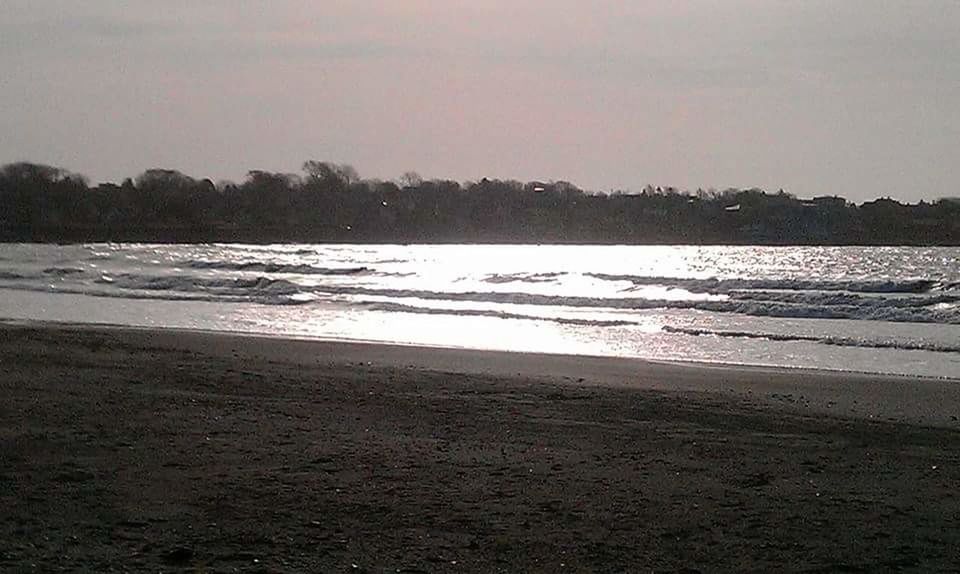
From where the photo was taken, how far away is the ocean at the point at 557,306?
21.8m

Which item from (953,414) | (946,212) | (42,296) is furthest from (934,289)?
(946,212)

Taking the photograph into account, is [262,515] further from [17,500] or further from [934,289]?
[934,289]

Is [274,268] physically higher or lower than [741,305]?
higher

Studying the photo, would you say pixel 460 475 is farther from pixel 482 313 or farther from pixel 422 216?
pixel 422 216

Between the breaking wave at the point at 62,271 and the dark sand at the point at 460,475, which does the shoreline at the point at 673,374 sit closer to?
the dark sand at the point at 460,475

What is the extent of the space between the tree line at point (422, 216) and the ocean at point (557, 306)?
44.3m

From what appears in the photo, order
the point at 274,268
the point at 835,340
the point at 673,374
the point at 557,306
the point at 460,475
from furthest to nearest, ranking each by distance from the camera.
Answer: the point at 274,268 → the point at 557,306 → the point at 835,340 → the point at 673,374 → the point at 460,475

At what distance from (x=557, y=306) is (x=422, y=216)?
270 ft

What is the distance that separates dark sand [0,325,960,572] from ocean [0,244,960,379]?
7367mm

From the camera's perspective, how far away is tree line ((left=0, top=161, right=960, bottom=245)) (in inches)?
3907

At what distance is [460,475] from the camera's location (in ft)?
26.2

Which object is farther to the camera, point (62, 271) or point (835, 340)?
point (62, 271)

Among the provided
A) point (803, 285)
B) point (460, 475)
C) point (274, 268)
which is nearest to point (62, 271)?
point (274, 268)

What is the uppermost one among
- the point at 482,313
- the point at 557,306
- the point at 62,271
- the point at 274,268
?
the point at 274,268
